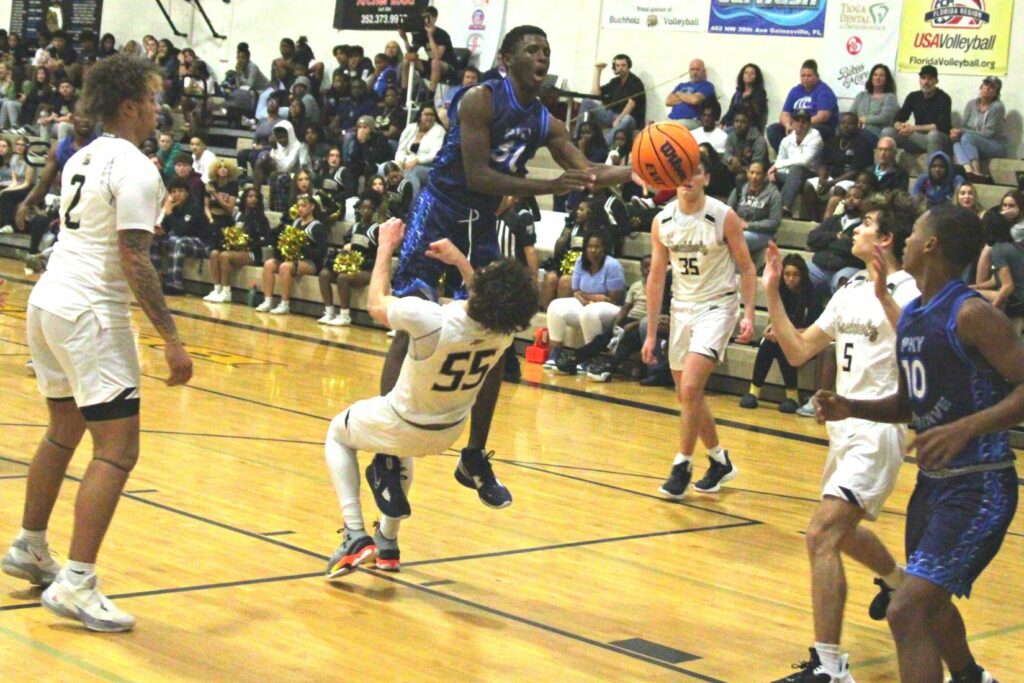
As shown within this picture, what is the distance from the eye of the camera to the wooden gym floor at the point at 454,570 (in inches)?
179

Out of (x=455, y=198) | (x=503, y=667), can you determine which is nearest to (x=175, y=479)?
(x=455, y=198)

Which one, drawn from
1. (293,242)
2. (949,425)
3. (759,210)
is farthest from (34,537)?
(293,242)

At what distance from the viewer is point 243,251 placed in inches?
696

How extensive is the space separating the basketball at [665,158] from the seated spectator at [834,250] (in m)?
5.90

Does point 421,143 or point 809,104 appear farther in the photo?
point 421,143

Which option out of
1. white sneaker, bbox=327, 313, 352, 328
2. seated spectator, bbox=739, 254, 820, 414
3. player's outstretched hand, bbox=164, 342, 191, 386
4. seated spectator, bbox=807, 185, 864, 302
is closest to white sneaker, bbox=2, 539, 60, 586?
player's outstretched hand, bbox=164, 342, 191, 386

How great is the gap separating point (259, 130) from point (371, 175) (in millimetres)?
3382

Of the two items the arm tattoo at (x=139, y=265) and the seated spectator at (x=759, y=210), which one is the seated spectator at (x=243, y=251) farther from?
the arm tattoo at (x=139, y=265)

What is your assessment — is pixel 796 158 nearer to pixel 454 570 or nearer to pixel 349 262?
pixel 349 262

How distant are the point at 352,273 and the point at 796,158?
5.26 meters

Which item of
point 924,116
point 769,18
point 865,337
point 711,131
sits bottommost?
point 865,337

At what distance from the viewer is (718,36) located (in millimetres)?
18281

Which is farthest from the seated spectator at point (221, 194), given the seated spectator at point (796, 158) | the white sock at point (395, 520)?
the white sock at point (395, 520)

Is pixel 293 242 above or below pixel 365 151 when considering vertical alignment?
below
